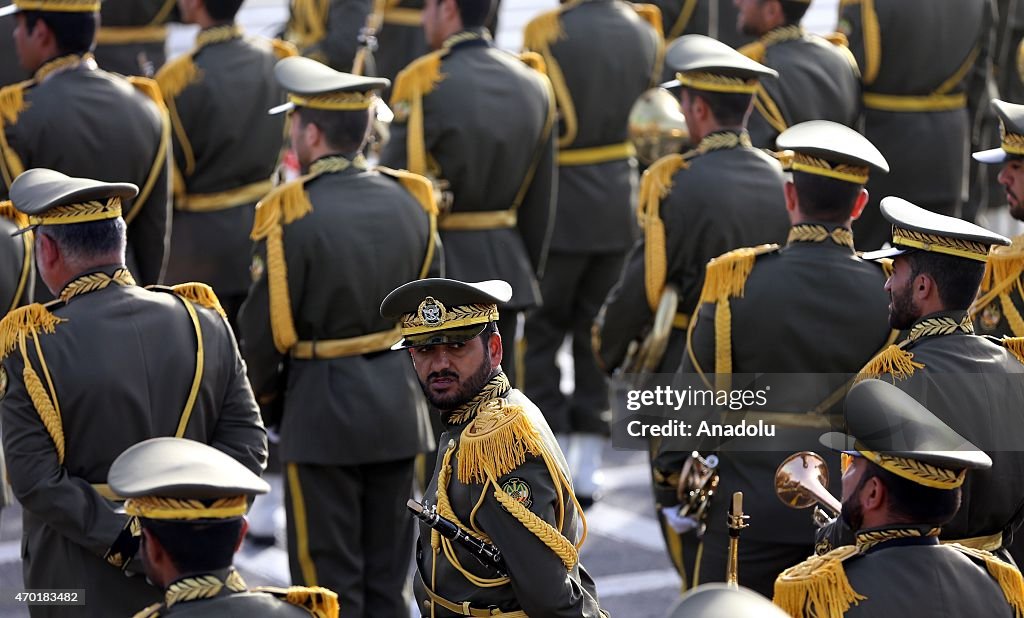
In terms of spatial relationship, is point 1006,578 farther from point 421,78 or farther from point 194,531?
point 421,78

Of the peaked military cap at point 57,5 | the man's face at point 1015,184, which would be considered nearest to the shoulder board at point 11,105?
the peaked military cap at point 57,5

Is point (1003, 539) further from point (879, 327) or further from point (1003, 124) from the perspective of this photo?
point (1003, 124)

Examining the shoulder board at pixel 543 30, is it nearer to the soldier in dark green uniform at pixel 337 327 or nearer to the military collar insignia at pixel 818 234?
the soldier in dark green uniform at pixel 337 327

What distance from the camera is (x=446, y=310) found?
448 cm

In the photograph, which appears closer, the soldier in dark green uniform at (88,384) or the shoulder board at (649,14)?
the soldier in dark green uniform at (88,384)

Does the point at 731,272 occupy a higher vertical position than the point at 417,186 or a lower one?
higher

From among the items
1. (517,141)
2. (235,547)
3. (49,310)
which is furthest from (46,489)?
(517,141)

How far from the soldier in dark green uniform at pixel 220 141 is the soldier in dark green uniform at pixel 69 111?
76 centimetres

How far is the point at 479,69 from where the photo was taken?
746 cm

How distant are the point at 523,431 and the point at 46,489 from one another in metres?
1.42

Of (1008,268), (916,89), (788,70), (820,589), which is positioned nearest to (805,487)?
(820,589)

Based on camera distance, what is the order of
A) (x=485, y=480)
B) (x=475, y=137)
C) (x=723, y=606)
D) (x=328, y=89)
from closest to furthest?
(x=723, y=606)
(x=485, y=480)
(x=328, y=89)
(x=475, y=137)

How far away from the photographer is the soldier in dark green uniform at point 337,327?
20.3 ft

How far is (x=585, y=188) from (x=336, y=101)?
8.98ft
